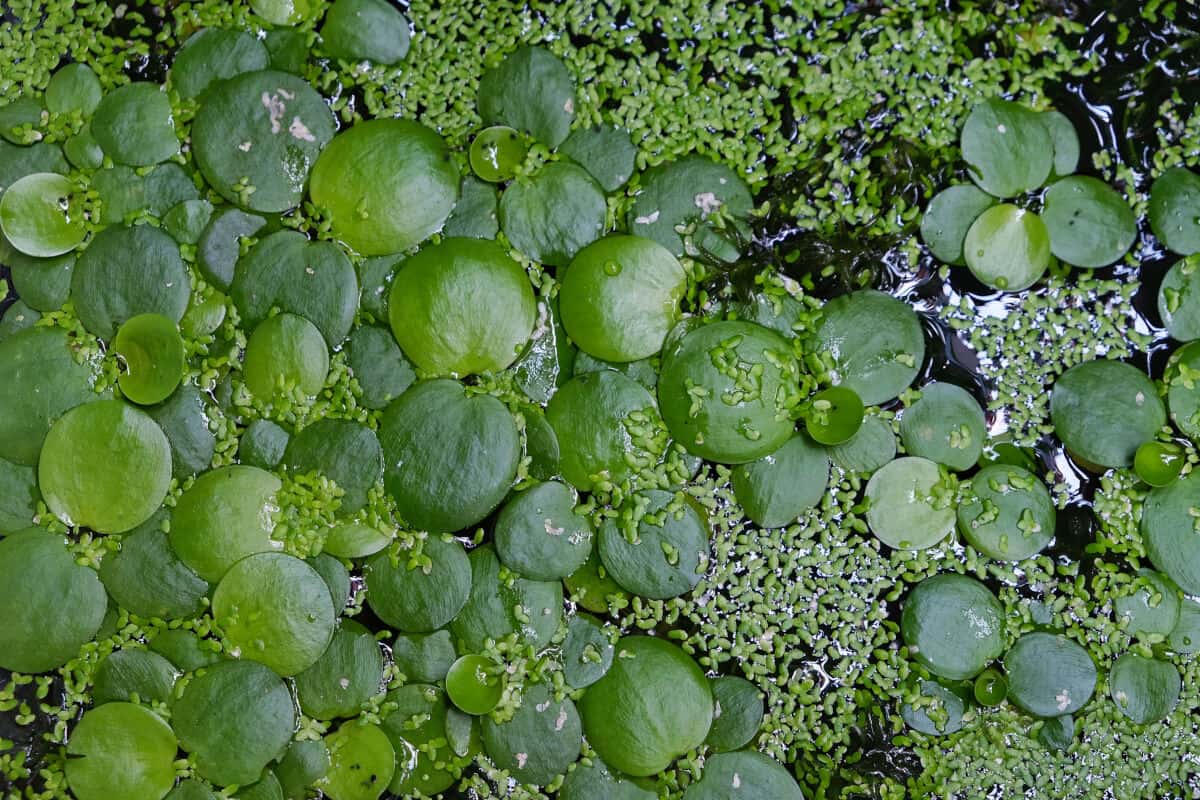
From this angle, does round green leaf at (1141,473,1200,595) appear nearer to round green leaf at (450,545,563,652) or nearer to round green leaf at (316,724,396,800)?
round green leaf at (450,545,563,652)

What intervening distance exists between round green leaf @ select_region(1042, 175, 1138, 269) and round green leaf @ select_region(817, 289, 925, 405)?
0.44 meters

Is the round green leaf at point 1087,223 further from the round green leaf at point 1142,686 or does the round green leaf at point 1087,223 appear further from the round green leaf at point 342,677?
the round green leaf at point 342,677

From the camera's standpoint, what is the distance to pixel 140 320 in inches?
84.5

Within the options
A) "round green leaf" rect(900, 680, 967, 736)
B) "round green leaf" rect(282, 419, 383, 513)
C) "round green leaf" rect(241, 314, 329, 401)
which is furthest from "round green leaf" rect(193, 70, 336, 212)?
Result: "round green leaf" rect(900, 680, 967, 736)

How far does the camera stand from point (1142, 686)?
209 cm

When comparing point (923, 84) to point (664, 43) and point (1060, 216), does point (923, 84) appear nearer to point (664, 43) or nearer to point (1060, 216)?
point (1060, 216)

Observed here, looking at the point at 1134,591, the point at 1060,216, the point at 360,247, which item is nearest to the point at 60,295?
the point at 360,247

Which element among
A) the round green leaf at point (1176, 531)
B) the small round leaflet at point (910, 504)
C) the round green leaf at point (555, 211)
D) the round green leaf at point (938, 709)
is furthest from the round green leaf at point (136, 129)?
the round green leaf at point (1176, 531)

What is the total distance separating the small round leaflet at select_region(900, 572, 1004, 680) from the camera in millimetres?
2064

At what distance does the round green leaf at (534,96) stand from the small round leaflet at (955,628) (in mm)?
1454

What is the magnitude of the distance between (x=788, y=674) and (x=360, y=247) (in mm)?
1495

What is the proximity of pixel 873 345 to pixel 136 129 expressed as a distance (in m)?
1.94

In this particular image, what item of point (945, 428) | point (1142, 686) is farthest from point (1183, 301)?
point (1142, 686)

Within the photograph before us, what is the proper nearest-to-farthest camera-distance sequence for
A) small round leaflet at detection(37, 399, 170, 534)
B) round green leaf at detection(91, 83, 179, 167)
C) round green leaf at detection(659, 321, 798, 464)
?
round green leaf at detection(659, 321, 798, 464)
small round leaflet at detection(37, 399, 170, 534)
round green leaf at detection(91, 83, 179, 167)
